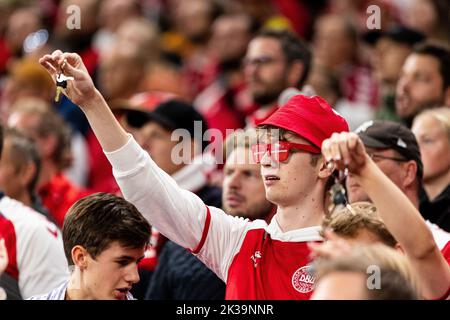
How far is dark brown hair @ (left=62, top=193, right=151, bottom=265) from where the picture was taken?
15.1ft

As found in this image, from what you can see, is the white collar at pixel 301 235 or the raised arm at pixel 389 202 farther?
the white collar at pixel 301 235

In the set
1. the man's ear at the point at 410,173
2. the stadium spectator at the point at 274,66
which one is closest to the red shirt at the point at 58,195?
the stadium spectator at the point at 274,66

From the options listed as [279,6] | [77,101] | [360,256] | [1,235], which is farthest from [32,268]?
[279,6]

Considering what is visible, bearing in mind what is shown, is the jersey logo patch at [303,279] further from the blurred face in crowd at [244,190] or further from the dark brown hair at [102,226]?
the blurred face in crowd at [244,190]

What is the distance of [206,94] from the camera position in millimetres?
10039

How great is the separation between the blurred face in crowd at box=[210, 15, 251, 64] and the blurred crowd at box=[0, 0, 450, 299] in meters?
0.01

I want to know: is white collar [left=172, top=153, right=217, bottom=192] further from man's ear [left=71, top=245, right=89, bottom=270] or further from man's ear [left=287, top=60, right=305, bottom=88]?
man's ear [left=71, top=245, right=89, bottom=270]

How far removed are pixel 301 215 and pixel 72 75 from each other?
112 cm

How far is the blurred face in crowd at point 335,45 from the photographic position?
33.2 ft

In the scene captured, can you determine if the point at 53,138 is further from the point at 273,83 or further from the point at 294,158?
the point at 294,158

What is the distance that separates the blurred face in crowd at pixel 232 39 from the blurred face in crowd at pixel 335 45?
27.9 inches

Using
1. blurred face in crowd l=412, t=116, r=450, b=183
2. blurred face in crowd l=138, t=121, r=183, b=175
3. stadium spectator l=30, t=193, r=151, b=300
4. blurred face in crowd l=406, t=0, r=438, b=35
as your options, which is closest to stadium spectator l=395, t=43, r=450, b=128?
blurred face in crowd l=412, t=116, r=450, b=183
